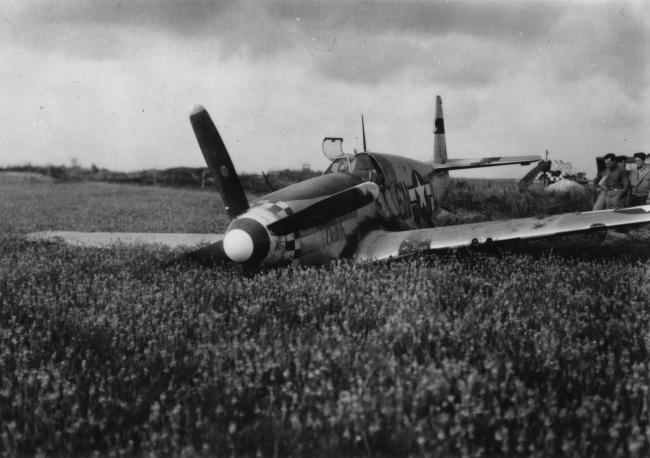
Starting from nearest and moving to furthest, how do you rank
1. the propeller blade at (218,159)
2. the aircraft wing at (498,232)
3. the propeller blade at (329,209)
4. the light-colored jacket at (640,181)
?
the propeller blade at (329,209)
the aircraft wing at (498,232)
the propeller blade at (218,159)
the light-colored jacket at (640,181)

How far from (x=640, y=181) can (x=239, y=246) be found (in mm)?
10077

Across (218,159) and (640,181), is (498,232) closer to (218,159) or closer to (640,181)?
(218,159)

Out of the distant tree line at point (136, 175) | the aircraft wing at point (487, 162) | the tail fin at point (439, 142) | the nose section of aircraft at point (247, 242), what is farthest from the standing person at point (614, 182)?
the distant tree line at point (136, 175)

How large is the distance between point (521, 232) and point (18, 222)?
15547 millimetres

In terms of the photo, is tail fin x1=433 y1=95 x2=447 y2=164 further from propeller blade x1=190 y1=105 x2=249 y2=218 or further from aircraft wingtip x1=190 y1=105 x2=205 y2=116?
aircraft wingtip x1=190 y1=105 x2=205 y2=116

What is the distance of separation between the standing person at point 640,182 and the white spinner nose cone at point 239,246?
9.61 meters

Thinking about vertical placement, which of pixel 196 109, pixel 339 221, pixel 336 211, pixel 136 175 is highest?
pixel 136 175

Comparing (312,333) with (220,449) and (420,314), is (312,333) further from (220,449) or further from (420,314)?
(220,449)

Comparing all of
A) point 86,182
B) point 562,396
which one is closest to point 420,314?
point 562,396

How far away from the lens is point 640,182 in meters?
12.5

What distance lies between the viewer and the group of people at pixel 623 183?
11.9 meters

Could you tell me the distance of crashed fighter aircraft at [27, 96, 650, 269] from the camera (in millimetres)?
6934

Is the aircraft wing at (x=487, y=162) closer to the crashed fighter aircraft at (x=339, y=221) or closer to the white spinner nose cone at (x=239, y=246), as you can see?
the crashed fighter aircraft at (x=339, y=221)

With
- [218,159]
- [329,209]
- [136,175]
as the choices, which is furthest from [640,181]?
[136,175]
